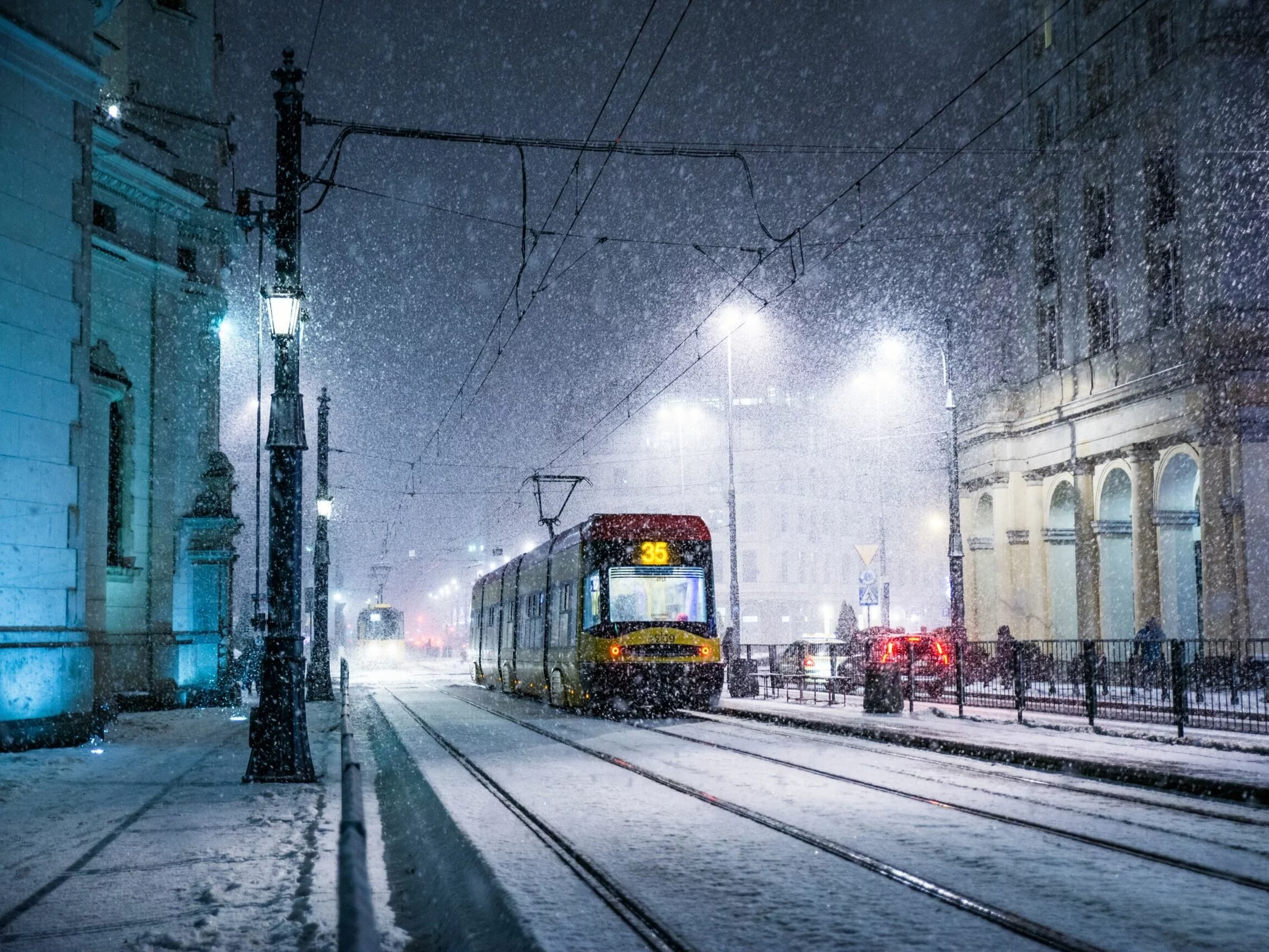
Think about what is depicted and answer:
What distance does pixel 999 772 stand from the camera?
42.9ft

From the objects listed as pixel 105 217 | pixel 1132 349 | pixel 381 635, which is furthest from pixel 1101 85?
pixel 381 635

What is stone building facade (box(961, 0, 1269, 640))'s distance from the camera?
29.8 m

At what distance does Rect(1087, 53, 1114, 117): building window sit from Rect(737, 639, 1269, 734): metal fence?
19.3 meters

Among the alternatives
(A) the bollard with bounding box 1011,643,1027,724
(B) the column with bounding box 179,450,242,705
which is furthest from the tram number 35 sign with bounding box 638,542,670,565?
(B) the column with bounding box 179,450,242,705

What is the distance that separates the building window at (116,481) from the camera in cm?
2522

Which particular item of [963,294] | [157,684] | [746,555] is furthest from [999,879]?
[746,555]

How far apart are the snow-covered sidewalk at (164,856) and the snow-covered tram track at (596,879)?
1.22 meters

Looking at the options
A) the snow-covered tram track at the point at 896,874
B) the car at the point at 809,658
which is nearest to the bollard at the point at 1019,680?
the car at the point at 809,658

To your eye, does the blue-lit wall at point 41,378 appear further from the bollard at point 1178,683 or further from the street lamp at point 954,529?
the street lamp at point 954,529

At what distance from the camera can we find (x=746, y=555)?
8581 cm

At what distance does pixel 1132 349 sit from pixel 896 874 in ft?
98.3

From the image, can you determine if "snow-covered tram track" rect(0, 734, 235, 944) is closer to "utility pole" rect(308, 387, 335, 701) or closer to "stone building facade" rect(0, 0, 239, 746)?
"stone building facade" rect(0, 0, 239, 746)

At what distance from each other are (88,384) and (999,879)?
15.0m

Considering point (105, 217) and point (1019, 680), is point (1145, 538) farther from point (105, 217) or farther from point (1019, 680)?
point (105, 217)
